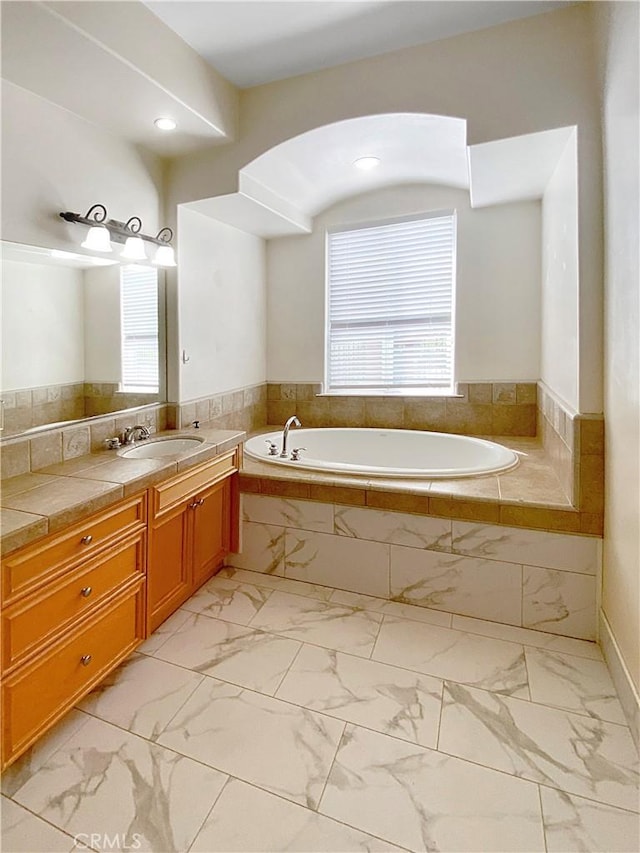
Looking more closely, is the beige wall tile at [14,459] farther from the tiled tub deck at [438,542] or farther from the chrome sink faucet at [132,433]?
the tiled tub deck at [438,542]

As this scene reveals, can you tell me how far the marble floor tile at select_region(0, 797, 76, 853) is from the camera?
3.64ft

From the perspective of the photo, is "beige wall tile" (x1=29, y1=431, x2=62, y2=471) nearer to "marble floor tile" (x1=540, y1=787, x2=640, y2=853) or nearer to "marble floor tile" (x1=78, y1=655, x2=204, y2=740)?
"marble floor tile" (x1=78, y1=655, x2=204, y2=740)

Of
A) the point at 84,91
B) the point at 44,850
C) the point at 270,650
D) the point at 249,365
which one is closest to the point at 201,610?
the point at 270,650

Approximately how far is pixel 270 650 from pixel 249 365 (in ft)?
7.71

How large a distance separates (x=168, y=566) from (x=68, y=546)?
65cm

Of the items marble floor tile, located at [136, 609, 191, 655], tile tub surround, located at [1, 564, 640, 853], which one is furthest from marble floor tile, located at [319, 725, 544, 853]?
marble floor tile, located at [136, 609, 191, 655]

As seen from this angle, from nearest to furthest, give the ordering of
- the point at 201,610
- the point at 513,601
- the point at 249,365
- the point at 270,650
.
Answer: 1. the point at 270,650
2. the point at 513,601
3. the point at 201,610
4. the point at 249,365

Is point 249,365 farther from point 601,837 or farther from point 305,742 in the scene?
point 601,837

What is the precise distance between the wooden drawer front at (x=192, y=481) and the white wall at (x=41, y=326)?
29.7 inches

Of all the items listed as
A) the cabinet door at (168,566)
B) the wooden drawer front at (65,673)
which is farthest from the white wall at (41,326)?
Result: the wooden drawer front at (65,673)

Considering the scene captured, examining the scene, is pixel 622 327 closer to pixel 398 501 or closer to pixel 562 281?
pixel 562 281

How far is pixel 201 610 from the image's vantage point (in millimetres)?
2143

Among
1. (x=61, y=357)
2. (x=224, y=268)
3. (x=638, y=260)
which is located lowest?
(x=61, y=357)

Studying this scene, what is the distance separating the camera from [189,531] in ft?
7.00
